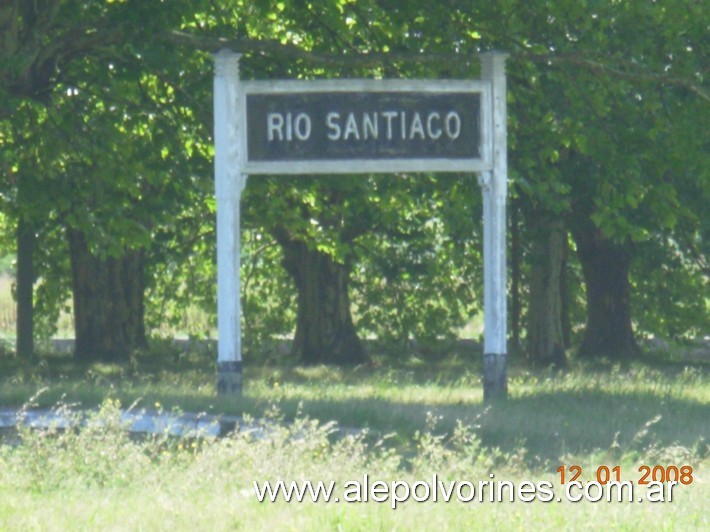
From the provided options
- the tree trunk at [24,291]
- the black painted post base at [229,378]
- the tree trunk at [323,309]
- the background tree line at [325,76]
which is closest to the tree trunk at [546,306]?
the background tree line at [325,76]

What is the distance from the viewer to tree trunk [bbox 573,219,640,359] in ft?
81.3

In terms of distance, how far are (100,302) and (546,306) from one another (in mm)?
8291

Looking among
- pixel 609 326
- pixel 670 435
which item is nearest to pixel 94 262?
pixel 609 326

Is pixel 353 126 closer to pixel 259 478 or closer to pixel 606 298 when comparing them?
pixel 259 478

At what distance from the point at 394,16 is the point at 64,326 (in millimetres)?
26031

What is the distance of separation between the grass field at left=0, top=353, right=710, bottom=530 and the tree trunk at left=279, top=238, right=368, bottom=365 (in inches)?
439

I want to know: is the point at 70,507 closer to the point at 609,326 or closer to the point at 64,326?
the point at 609,326

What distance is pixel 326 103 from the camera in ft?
38.8

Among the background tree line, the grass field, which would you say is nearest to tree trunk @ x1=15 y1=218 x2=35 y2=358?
the background tree line

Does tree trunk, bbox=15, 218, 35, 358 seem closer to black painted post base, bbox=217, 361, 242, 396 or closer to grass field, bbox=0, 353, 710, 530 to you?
grass field, bbox=0, 353, 710, 530

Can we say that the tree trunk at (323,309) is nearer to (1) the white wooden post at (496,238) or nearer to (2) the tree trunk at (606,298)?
(2) the tree trunk at (606,298)

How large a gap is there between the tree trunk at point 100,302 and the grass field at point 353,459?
1028 centimetres

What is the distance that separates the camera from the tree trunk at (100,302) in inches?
908
